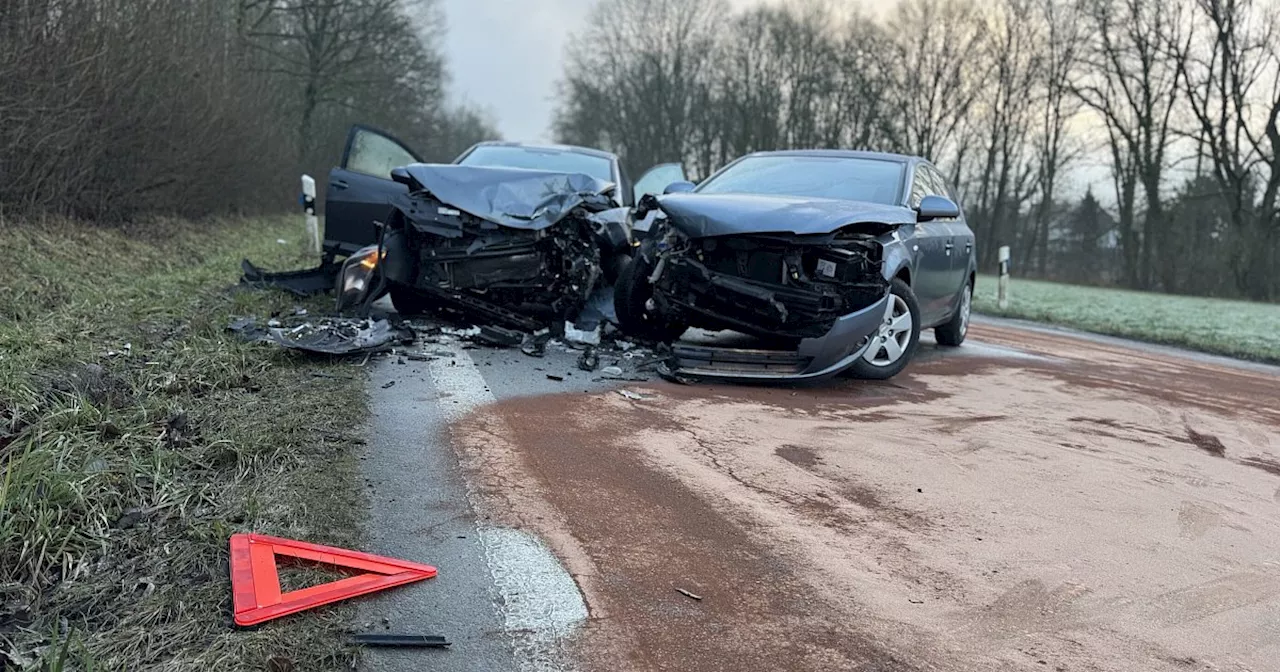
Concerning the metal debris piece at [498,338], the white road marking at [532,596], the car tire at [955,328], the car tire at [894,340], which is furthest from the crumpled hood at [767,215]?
the white road marking at [532,596]

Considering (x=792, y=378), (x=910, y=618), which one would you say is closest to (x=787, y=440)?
(x=792, y=378)

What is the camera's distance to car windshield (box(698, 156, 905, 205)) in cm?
659

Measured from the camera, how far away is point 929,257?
22.5 feet

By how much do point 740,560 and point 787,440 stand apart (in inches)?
60.3

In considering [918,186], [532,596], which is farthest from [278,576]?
[918,186]

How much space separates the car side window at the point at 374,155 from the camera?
8.64 meters

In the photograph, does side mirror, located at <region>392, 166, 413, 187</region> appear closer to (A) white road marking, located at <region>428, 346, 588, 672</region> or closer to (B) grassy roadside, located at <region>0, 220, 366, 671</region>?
(B) grassy roadside, located at <region>0, 220, 366, 671</region>

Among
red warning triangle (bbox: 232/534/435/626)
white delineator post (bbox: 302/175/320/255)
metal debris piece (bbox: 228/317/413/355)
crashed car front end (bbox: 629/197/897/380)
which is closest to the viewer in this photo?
red warning triangle (bbox: 232/534/435/626)

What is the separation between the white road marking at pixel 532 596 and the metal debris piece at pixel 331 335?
242 centimetres

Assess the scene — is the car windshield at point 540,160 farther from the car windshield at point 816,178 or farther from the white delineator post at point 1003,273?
the white delineator post at point 1003,273

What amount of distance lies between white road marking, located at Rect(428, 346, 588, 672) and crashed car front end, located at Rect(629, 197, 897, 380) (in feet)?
9.07

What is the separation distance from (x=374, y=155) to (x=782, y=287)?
5.06 m

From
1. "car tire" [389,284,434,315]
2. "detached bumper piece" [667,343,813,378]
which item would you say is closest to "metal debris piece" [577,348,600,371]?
"detached bumper piece" [667,343,813,378]

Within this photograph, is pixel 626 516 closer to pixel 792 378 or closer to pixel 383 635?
pixel 383 635
